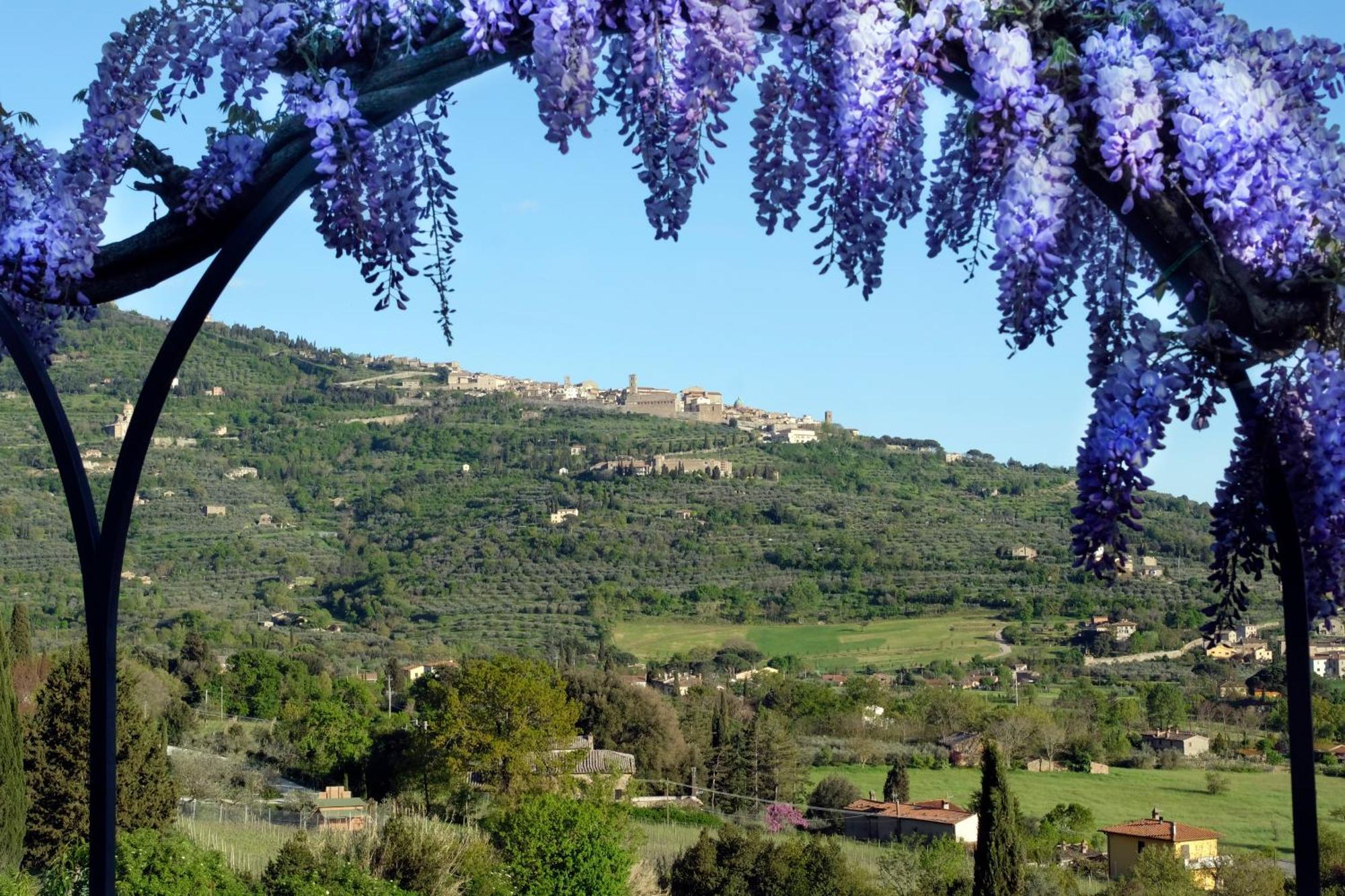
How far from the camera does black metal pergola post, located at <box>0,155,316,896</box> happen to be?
2.83 meters

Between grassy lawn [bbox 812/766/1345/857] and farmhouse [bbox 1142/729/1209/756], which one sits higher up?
farmhouse [bbox 1142/729/1209/756]

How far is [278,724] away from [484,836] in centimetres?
1107

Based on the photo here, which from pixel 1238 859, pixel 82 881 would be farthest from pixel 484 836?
pixel 1238 859

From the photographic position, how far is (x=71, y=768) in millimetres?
14922

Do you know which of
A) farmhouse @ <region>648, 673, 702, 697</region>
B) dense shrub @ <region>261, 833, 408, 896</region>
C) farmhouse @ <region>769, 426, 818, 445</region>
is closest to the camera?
dense shrub @ <region>261, 833, 408, 896</region>

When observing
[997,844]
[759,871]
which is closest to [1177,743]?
[759,871]

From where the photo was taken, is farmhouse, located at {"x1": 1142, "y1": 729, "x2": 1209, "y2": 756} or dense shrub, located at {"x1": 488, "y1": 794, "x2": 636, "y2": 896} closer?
dense shrub, located at {"x1": 488, "y1": 794, "x2": 636, "y2": 896}

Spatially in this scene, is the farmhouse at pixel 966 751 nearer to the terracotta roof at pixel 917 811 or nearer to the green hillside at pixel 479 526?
the terracotta roof at pixel 917 811

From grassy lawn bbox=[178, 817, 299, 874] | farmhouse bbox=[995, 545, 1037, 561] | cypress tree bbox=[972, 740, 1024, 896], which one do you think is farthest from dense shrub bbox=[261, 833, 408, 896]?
farmhouse bbox=[995, 545, 1037, 561]

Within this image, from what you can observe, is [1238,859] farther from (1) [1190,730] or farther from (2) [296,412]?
(2) [296,412]

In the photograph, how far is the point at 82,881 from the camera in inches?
430

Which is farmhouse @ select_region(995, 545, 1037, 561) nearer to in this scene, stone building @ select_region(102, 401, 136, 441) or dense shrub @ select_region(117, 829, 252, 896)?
stone building @ select_region(102, 401, 136, 441)

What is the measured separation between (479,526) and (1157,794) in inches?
1162

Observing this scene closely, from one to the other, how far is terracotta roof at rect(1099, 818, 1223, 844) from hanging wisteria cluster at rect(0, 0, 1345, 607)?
20737 mm
